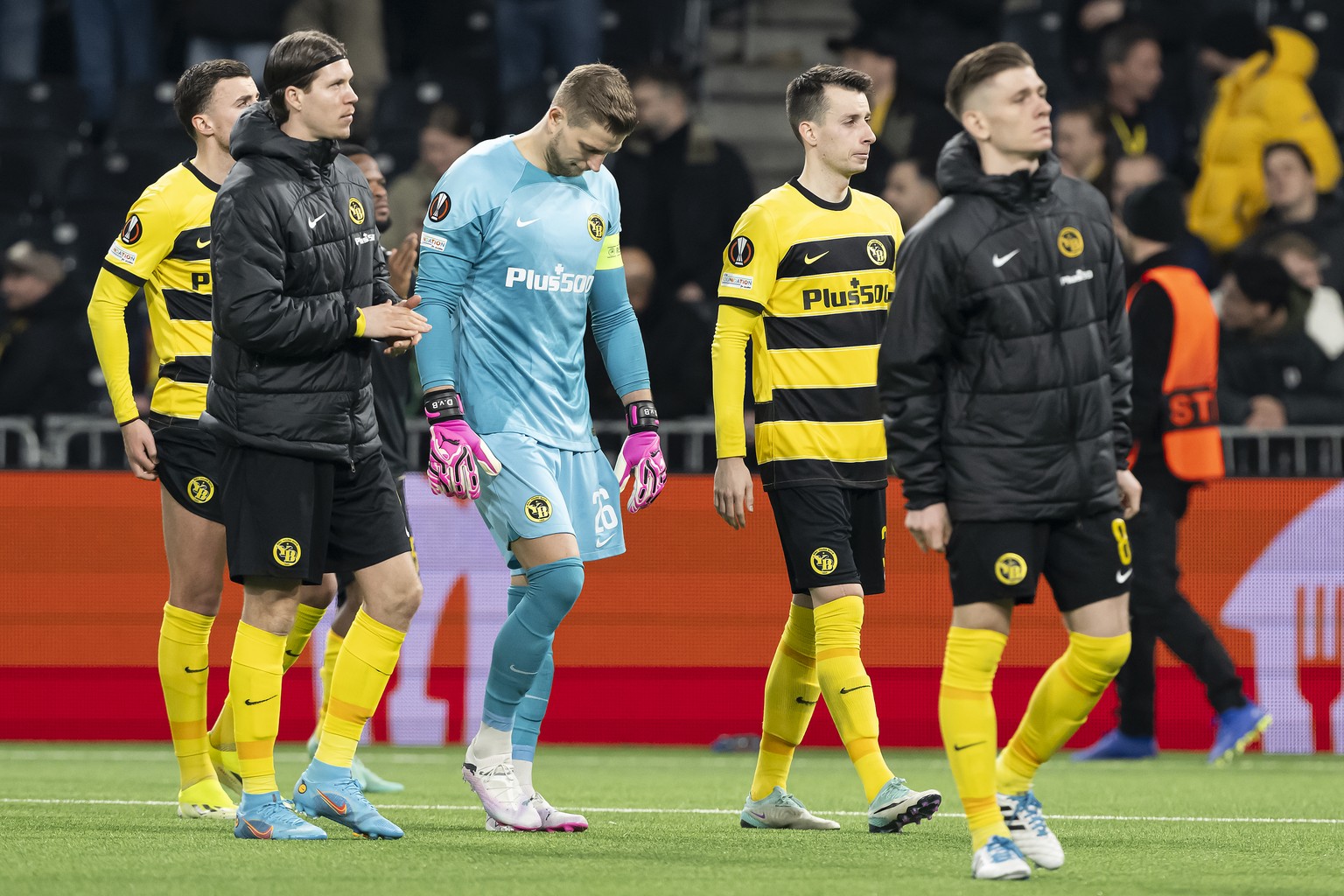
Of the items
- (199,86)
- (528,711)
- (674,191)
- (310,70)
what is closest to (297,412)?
(310,70)

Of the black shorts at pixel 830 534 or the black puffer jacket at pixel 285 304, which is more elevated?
the black puffer jacket at pixel 285 304

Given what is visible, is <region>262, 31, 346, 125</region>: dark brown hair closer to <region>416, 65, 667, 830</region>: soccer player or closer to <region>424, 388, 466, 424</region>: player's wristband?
<region>416, 65, 667, 830</region>: soccer player

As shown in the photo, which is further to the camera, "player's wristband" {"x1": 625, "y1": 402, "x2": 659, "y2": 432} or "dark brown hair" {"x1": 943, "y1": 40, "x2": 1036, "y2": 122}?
"player's wristband" {"x1": 625, "y1": 402, "x2": 659, "y2": 432}

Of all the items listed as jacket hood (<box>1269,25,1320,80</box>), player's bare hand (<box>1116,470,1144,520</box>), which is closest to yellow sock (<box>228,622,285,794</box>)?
player's bare hand (<box>1116,470,1144,520</box>)

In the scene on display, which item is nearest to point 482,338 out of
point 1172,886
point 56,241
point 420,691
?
point 1172,886

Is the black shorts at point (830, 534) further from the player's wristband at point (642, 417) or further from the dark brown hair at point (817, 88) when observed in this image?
the dark brown hair at point (817, 88)

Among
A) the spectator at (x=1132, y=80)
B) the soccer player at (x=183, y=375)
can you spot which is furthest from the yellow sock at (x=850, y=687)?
the spectator at (x=1132, y=80)

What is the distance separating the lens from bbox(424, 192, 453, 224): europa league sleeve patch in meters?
6.38

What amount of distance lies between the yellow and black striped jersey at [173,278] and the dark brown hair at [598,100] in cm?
151

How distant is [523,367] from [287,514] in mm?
911

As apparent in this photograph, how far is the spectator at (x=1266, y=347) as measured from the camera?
12.2 metres

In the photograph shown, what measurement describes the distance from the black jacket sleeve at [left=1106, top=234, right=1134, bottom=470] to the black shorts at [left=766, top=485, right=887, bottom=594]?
48.6 inches

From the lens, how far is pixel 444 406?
6.23m

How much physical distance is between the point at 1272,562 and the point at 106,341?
6.12m
